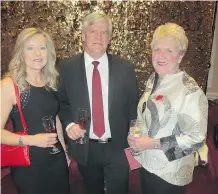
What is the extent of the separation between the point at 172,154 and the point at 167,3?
281 cm

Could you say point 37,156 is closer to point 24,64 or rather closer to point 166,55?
point 24,64

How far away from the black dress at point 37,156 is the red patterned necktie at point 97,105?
1.05 feet

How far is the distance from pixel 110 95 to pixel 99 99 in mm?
99

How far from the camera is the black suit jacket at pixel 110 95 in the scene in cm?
218

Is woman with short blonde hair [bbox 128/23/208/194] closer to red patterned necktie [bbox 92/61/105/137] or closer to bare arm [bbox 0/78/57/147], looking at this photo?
red patterned necktie [bbox 92/61/105/137]

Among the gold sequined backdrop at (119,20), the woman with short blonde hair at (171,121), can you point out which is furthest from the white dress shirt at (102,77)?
the gold sequined backdrop at (119,20)

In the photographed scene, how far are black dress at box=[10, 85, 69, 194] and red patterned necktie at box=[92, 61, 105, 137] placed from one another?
321 millimetres

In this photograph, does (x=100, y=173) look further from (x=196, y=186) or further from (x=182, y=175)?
(x=196, y=186)

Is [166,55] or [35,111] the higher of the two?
[166,55]

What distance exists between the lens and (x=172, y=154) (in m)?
1.74

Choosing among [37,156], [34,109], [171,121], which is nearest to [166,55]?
[171,121]

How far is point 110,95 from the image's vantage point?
218cm

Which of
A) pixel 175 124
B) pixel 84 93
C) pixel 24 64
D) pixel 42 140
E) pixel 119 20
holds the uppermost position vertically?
pixel 119 20

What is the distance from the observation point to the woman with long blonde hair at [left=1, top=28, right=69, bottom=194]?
5.96ft
